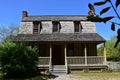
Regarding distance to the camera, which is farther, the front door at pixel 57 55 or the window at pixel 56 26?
the window at pixel 56 26

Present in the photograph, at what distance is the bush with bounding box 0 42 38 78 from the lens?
2009 cm

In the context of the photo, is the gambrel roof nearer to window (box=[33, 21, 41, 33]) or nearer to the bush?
window (box=[33, 21, 41, 33])

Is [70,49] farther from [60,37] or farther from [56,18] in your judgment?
[56,18]

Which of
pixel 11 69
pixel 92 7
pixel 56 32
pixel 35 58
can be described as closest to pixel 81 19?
pixel 56 32

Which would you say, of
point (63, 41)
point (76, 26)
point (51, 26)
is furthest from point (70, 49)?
point (51, 26)

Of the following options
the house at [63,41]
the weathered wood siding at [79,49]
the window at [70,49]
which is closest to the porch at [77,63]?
the house at [63,41]

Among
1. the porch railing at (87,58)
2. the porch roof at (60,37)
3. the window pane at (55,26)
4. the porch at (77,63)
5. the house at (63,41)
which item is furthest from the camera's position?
the window pane at (55,26)

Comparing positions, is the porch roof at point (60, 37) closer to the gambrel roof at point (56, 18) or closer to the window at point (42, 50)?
the window at point (42, 50)

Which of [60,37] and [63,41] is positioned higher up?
[60,37]

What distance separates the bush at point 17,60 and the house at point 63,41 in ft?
15.8

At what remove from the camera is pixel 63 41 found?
2644 cm

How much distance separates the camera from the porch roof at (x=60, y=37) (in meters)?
26.4

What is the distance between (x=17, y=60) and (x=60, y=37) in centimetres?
832

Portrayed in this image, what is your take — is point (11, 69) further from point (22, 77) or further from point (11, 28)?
point (11, 28)
